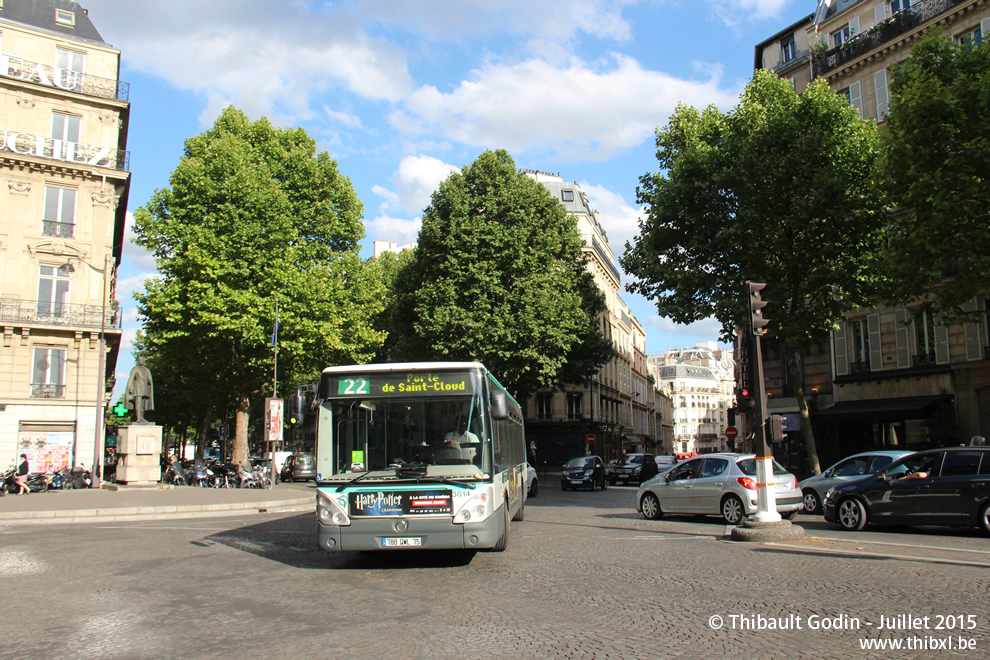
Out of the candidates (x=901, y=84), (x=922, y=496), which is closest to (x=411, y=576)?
(x=922, y=496)

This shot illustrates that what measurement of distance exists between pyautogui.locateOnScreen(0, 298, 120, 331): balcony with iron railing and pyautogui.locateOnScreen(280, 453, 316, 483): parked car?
12237 millimetres

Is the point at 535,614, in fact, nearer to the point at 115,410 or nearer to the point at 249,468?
the point at 115,410

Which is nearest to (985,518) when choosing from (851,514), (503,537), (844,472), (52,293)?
(851,514)

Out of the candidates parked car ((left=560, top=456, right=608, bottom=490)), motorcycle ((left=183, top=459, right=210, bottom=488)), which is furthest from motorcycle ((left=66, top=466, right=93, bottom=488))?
parked car ((left=560, top=456, right=608, bottom=490))

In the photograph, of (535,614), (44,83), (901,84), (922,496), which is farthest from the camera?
(44,83)

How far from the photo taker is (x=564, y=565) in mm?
10000

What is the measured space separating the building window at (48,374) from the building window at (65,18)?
51.5 ft

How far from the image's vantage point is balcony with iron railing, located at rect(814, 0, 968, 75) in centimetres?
2884

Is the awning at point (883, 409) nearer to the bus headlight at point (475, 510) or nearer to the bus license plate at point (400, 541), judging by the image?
the bus headlight at point (475, 510)

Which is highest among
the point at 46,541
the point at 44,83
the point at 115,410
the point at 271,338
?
the point at 44,83

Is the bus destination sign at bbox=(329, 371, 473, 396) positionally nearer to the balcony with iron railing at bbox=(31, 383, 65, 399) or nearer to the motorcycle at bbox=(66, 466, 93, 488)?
the motorcycle at bbox=(66, 466, 93, 488)

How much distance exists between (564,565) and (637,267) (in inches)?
710

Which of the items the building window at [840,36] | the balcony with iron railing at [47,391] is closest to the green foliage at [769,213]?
the building window at [840,36]

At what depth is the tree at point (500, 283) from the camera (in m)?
34.6
